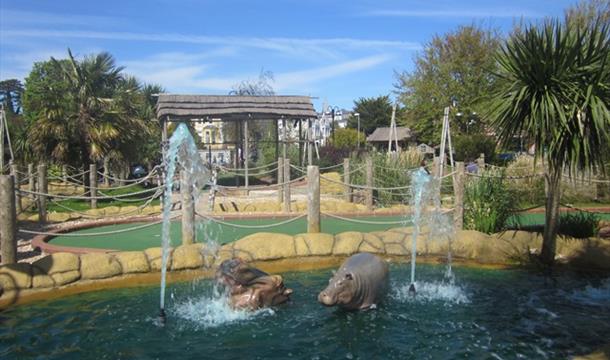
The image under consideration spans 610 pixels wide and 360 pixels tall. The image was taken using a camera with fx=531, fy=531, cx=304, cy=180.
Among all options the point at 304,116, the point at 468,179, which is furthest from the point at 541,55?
the point at 304,116

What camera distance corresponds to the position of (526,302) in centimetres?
595

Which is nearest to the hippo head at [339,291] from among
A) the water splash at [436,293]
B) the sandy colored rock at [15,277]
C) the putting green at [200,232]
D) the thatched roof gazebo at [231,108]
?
the water splash at [436,293]

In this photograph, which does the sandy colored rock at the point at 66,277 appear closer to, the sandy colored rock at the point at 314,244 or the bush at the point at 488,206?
the sandy colored rock at the point at 314,244

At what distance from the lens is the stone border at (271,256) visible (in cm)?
641

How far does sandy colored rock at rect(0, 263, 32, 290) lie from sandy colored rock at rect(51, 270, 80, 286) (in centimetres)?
28

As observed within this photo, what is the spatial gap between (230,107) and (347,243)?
34.0 ft

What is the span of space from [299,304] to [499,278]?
2.87 m

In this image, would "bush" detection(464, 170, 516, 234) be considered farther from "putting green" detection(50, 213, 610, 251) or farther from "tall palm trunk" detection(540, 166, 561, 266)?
"tall palm trunk" detection(540, 166, 561, 266)

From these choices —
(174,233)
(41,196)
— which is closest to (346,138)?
(41,196)

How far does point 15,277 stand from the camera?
620 centimetres

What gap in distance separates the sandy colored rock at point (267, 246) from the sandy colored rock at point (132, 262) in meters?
1.26

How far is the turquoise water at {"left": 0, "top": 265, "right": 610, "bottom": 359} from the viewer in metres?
4.66

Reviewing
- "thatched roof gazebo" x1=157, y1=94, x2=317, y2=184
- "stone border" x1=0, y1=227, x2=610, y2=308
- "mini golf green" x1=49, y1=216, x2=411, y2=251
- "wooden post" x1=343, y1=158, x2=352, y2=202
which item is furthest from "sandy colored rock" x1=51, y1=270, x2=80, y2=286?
"thatched roof gazebo" x1=157, y1=94, x2=317, y2=184

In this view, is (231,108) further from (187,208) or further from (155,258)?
(155,258)
